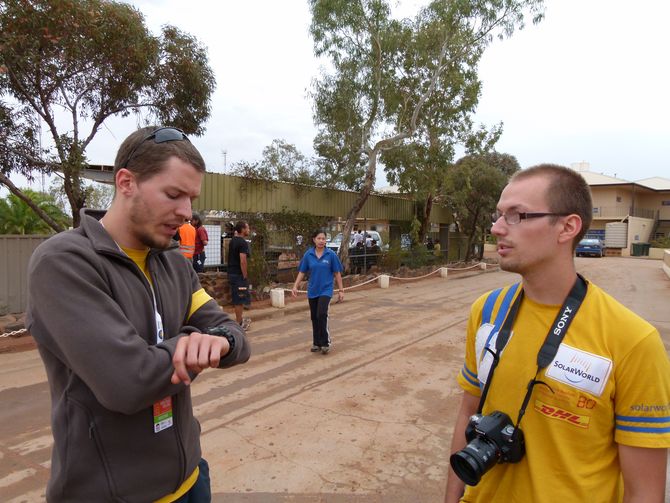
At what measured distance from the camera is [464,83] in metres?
18.0

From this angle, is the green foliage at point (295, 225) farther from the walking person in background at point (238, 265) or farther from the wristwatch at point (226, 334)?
the wristwatch at point (226, 334)

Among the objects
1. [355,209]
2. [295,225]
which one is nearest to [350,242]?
[355,209]

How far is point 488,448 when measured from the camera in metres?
1.52

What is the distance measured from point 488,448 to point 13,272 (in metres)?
10.6

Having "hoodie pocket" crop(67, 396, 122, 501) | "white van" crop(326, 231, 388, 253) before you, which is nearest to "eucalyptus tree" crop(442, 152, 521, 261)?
"white van" crop(326, 231, 388, 253)

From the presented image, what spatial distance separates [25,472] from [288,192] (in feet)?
40.4

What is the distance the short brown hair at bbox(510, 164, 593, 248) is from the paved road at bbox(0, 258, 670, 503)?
8.22ft

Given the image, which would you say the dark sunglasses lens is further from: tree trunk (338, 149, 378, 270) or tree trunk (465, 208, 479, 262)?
tree trunk (465, 208, 479, 262)

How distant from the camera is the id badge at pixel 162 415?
4.66 feet

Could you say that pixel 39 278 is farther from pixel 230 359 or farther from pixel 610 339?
pixel 610 339

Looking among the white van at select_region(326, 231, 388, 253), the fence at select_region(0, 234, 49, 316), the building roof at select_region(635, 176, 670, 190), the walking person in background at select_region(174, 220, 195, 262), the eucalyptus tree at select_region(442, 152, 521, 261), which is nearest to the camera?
the walking person in background at select_region(174, 220, 195, 262)

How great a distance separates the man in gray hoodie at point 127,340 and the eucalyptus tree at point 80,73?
24.7ft

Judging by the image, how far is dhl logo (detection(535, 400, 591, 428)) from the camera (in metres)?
1.47

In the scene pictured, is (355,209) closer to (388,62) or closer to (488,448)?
(388,62)
